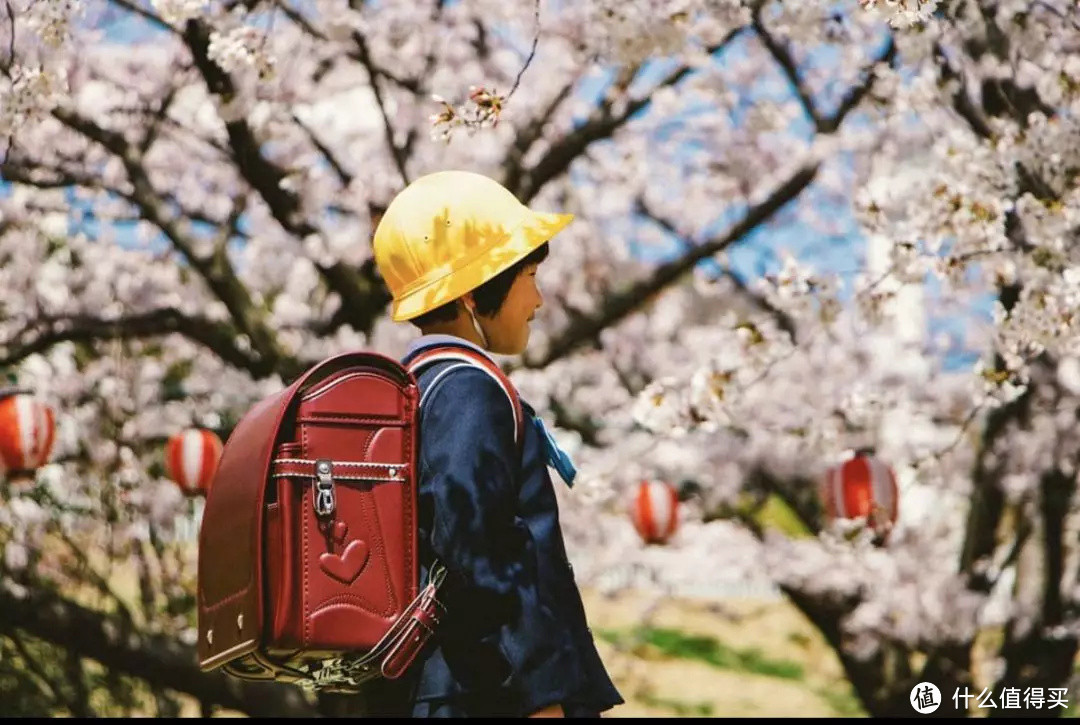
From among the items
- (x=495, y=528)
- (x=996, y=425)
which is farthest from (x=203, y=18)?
(x=996, y=425)

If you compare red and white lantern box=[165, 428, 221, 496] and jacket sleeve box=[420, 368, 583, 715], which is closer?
jacket sleeve box=[420, 368, 583, 715]

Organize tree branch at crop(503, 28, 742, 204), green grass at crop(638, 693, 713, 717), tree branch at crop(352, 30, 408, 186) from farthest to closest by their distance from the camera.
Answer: green grass at crop(638, 693, 713, 717)
tree branch at crop(503, 28, 742, 204)
tree branch at crop(352, 30, 408, 186)

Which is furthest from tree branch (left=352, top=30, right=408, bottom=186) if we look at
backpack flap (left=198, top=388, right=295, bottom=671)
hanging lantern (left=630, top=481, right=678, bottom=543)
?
backpack flap (left=198, top=388, right=295, bottom=671)

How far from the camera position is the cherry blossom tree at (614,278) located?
507 cm

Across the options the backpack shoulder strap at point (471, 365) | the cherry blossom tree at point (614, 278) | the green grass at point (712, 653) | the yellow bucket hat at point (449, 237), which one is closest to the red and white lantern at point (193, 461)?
the cherry blossom tree at point (614, 278)

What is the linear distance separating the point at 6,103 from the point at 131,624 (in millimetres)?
3164

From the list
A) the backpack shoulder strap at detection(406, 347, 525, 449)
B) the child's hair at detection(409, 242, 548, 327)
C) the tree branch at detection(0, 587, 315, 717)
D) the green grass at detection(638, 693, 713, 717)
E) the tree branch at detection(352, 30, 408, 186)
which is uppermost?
the tree branch at detection(352, 30, 408, 186)

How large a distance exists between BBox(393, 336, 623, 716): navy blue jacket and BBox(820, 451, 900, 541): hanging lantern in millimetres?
5054

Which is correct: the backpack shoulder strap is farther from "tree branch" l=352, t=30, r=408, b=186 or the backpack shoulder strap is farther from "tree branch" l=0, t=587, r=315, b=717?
"tree branch" l=352, t=30, r=408, b=186

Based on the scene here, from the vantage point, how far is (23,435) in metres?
7.30

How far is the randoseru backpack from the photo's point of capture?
2.31 metres

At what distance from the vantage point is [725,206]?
1063 centimetres

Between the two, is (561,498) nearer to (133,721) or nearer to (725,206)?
(725,206)

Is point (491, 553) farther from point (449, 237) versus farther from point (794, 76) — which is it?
point (794, 76)
